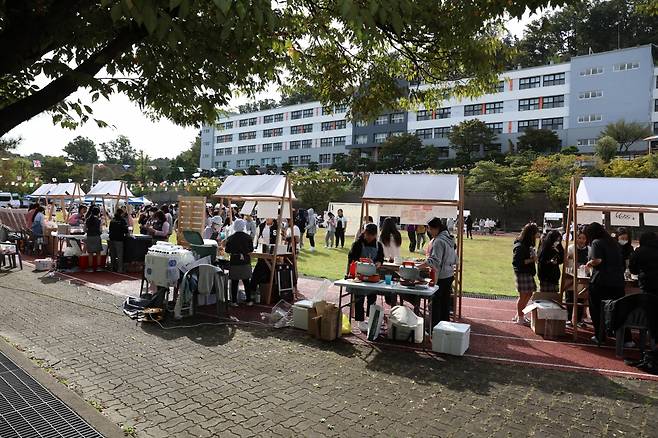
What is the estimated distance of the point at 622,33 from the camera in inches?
2282

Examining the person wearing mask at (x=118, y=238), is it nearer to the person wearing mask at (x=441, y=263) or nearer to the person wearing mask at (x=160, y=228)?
the person wearing mask at (x=160, y=228)

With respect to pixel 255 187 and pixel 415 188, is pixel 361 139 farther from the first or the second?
pixel 415 188

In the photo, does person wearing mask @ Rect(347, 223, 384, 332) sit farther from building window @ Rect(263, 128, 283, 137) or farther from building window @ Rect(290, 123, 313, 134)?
building window @ Rect(263, 128, 283, 137)

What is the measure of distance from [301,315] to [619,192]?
5108 mm

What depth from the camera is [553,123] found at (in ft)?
168

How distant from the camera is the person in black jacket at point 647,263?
20.1 ft

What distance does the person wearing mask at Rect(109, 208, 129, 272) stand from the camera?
12.4m

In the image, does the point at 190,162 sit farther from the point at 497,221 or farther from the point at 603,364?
the point at 603,364

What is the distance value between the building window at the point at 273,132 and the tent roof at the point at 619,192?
7105 centimetres

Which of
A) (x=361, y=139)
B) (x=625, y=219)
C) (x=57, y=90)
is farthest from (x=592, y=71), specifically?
(x=57, y=90)

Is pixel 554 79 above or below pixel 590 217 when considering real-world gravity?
above

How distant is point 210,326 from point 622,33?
67.3 m

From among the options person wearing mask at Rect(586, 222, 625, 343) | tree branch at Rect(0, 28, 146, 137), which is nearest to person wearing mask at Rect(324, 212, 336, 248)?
person wearing mask at Rect(586, 222, 625, 343)

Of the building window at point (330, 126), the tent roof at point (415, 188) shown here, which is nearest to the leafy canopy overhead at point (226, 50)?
the tent roof at point (415, 188)
